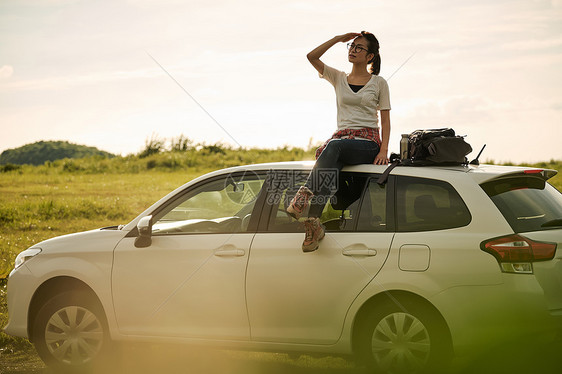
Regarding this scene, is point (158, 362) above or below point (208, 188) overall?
below

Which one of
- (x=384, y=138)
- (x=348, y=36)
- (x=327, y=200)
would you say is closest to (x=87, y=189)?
(x=348, y=36)

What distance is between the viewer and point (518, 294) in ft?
16.2

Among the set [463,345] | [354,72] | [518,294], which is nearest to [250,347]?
[463,345]

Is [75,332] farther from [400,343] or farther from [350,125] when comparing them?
[350,125]

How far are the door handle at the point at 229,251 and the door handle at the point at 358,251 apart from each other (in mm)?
889

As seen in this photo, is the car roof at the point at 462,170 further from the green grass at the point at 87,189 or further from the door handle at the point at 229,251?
the green grass at the point at 87,189

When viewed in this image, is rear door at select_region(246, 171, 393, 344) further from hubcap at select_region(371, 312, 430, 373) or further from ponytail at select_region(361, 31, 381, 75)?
ponytail at select_region(361, 31, 381, 75)

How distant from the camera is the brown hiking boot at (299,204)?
5.62 m

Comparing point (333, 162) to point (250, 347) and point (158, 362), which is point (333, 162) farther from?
point (158, 362)

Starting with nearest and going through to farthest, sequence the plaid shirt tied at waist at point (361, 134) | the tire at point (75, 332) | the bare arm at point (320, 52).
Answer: the tire at point (75, 332) < the plaid shirt tied at waist at point (361, 134) < the bare arm at point (320, 52)

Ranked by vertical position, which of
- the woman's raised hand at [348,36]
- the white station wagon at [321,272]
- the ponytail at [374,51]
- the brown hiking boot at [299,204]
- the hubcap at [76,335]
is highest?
the woman's raised hand at [348,36]

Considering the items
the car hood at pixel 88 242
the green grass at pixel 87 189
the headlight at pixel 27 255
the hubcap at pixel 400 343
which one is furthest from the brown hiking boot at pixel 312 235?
the green grass at pixel 87 189

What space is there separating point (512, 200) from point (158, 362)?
3.54 m

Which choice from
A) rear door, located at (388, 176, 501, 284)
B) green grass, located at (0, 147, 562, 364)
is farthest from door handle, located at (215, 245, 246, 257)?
green grass, located at (0, 147, 562, 364)
